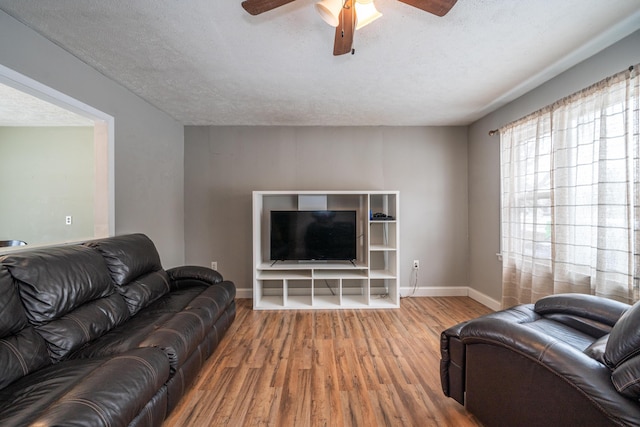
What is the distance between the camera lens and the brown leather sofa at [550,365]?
1.03m

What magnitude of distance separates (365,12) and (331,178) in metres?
2.58

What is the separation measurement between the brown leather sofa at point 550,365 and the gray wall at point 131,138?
3.22m

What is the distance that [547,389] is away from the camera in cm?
121

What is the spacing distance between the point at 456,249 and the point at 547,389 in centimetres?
306

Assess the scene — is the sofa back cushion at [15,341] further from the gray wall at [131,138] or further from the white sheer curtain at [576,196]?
the white sheer curtain at [576,196]

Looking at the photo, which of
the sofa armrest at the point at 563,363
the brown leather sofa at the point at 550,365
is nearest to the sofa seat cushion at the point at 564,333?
the brown leather sofa at the point at 550,365

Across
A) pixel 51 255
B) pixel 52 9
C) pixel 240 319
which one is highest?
pixel 52 9

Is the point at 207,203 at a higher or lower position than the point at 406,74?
lower

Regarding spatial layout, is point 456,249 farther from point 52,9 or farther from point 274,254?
point 52,9

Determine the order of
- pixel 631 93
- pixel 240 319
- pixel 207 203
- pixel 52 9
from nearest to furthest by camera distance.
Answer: pixel 52 9 → pixel 631 93 → pixel 240 319 → pixel 207 203

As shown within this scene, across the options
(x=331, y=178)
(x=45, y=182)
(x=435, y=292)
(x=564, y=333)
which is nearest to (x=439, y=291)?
(x=435, y=292)

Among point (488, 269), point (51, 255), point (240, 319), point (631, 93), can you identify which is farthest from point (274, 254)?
point (631, 93)

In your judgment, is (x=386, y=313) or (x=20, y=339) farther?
(x=386, y=313)

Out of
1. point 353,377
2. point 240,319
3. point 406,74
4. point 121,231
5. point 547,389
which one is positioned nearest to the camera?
point 547,389
